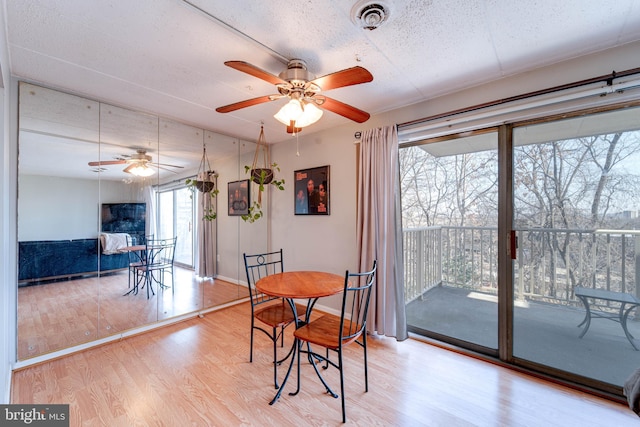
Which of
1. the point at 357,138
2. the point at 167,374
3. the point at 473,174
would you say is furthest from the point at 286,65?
the point at 167,374

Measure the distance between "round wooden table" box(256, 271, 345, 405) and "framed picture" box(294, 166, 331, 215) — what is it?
1202 mm

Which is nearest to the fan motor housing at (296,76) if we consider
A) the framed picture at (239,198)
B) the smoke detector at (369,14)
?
the smoke detector at (369,14)

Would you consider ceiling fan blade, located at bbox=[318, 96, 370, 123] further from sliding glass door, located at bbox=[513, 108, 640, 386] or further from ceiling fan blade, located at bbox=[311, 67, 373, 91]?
sliding glass door, located at bbox=[513, 108, 640, 386]

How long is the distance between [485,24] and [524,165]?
1196 mm

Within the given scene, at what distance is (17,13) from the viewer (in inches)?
57.9

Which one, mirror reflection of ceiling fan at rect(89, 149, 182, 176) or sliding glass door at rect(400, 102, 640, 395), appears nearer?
sliding glass door at rect(400, 102, 640, 395)

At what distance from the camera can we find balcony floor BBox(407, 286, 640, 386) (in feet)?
6.15

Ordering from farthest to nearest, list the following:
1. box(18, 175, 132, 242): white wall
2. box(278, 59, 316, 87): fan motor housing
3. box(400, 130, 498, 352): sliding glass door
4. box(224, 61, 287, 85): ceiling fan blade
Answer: box(400, 130, 498, 352): sliding glass door
box(18, 175, 132, 242): white wall
box(278, 59, 316, 87): fan motor housing
box(224, 61, 287, 85): ceiling fan blade

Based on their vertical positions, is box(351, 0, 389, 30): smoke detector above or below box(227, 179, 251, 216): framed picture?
above

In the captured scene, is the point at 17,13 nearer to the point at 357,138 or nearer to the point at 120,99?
the point at 120,99

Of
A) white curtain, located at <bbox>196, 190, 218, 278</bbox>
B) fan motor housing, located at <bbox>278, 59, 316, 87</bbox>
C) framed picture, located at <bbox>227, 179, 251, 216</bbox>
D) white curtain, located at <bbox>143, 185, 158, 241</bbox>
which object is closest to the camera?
fan motor housing, located at <bbox>278, 59, 316, 87</bbox>

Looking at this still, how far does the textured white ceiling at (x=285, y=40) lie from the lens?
144 centimetres

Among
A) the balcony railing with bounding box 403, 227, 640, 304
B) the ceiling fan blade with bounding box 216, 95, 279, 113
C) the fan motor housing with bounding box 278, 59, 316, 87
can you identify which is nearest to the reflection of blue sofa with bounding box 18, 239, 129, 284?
the ceiling fan blade with bounding box 216, 95, 279, 113

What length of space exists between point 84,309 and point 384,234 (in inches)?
120
